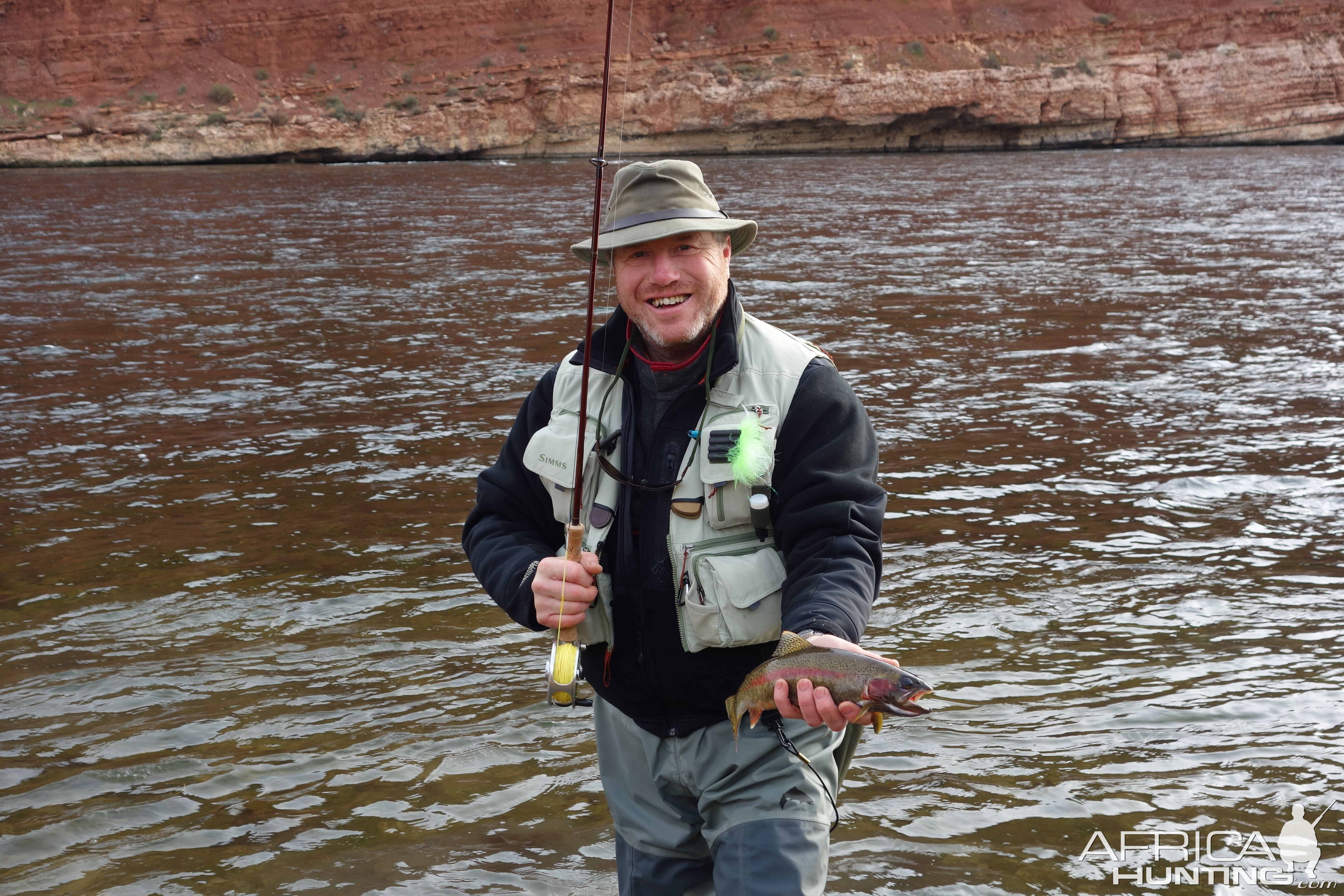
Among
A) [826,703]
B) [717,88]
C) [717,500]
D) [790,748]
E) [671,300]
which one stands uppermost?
[717,88]

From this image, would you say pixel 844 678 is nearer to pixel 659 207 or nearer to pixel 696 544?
pixel 696 544

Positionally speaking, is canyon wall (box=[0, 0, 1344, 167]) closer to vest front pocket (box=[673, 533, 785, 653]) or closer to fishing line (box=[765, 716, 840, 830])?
vest front pocket (box=[673, 533, 785, 653])

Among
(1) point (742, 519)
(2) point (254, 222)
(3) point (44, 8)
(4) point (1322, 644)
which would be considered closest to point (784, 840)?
(1) point (742, 519)

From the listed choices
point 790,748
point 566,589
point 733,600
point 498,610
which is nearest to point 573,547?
point 566,589

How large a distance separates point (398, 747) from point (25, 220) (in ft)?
78.4

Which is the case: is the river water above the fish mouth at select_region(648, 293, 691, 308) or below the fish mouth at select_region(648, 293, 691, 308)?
below

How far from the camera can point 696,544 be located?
2.56 meters

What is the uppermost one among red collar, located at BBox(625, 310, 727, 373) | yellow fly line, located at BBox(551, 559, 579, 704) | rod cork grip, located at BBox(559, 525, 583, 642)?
red collar, located at BBox(625, 310, 727, 373)

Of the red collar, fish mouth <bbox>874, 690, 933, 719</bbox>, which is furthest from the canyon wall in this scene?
fish mouth <bbox>874, 690, 933, 719</bbox>

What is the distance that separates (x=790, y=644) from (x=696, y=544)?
1.16 ft

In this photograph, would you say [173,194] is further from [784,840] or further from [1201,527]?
[784,840]

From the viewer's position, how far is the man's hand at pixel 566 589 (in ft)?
8.34

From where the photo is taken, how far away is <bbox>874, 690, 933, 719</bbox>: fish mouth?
2180 millimetres

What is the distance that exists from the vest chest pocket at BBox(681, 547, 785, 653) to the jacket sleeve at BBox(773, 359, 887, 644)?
5 cm
